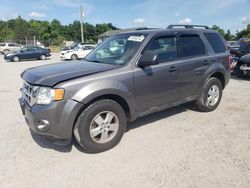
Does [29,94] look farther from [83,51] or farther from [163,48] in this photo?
[83,51]

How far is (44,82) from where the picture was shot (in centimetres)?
329

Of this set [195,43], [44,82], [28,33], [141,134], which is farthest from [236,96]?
[28,33]

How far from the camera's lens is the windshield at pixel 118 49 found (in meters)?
4.04

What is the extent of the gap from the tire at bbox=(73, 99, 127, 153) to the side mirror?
79cm

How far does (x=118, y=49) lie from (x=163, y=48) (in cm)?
83

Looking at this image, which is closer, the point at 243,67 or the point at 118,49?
the point at 118,49

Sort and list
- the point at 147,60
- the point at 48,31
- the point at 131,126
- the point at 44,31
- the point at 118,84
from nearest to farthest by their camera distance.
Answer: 1. the point at 118,84
2. the point at 147,60
3. the point at 131,126
4. the point at 44,31
5. the point at 48,31

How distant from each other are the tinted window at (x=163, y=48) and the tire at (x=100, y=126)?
1205 millimetres

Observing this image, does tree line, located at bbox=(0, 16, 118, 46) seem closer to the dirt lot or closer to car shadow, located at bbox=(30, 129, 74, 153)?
car shadow, located at bbox=(30, 129, 74, 153)

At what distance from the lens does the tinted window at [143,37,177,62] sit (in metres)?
4.16

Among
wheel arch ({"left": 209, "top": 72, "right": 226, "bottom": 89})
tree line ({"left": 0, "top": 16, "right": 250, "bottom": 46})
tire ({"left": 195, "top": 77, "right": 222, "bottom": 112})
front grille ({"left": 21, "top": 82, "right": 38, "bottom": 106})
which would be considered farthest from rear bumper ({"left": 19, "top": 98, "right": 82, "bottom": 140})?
tree line ({"left": 0, "top": 16, "right": 250, "bottom": 46})

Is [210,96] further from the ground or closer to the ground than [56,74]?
closer to the ground

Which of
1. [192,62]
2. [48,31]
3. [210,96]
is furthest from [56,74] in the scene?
[48,31]

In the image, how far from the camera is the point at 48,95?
3.25m
